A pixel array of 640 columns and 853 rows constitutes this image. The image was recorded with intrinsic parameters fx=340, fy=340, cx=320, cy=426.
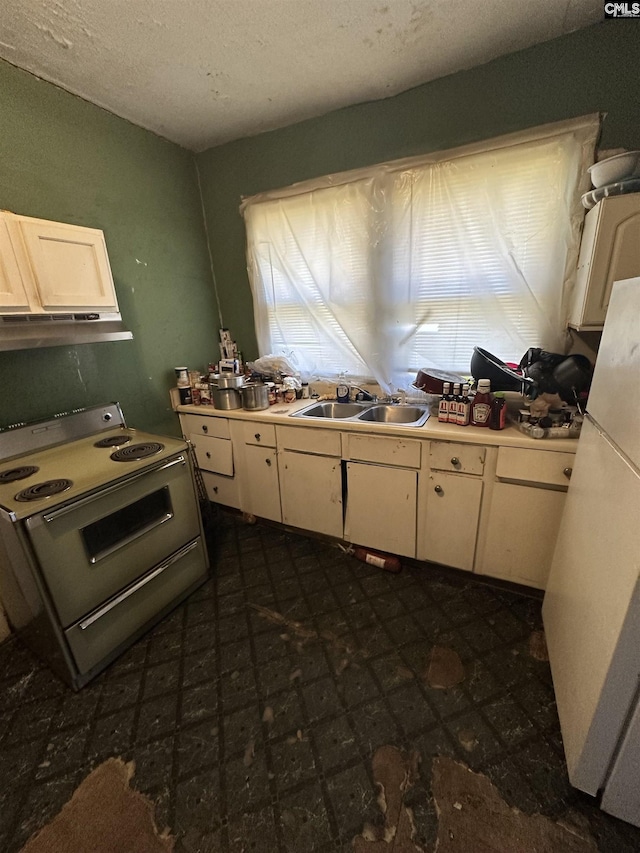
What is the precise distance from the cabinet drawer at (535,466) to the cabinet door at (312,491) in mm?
828

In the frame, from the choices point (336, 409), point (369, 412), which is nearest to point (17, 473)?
point (336, 409)

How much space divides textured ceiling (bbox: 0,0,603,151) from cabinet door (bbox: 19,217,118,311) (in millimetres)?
753

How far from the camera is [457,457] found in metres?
1.63

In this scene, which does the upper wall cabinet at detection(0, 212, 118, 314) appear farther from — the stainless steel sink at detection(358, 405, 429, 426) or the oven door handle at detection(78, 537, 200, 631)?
the stainless steel sink at detection(358, 405, 429, 426)

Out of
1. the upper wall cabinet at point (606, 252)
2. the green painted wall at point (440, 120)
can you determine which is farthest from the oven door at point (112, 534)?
the upper wall cabinet at point (606, 252)

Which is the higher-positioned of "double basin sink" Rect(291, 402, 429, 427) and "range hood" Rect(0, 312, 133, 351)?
"range hood" Rect(0, 312, 133, 351)

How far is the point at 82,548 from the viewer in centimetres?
131

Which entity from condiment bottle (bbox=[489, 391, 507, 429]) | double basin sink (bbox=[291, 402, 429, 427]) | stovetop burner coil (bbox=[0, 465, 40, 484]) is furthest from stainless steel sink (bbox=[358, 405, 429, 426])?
stovetop burner coil (bbox=[0, 465, 40, 484])

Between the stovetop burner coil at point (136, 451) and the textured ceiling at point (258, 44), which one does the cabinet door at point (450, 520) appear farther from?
the textured ceiling at point (258, 44)

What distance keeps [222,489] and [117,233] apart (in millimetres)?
1717

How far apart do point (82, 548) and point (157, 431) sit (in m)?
1.14

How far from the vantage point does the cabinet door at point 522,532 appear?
150 centimetres

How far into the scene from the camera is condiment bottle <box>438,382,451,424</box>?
175cm

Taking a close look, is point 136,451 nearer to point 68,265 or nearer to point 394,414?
point 68,265
